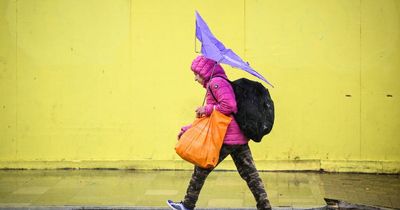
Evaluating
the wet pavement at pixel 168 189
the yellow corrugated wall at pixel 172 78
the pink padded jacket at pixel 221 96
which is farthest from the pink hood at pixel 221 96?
the yellow corrugated wall at pixel 172 78

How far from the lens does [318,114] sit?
9.65m

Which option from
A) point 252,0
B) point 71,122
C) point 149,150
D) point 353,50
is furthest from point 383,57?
point 71,122

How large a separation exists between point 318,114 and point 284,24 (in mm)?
1179

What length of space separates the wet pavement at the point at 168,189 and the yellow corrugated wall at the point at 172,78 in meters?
0.25

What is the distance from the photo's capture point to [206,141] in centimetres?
697

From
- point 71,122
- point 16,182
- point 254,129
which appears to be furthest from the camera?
point 71,122

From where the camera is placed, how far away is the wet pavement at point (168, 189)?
8180 mm

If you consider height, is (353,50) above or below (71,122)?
above

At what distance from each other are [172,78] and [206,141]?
2.91m

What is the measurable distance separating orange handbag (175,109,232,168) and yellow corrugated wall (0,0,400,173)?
2694 mm

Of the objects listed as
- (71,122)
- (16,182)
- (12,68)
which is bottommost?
(16,182)

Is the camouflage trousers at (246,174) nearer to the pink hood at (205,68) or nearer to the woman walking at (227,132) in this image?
Answer: the woman walking at (227,132)

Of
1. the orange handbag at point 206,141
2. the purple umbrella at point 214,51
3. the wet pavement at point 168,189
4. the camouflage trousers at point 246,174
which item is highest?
the purple umbrella at point 214,51

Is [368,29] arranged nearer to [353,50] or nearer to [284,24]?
[353,50]
